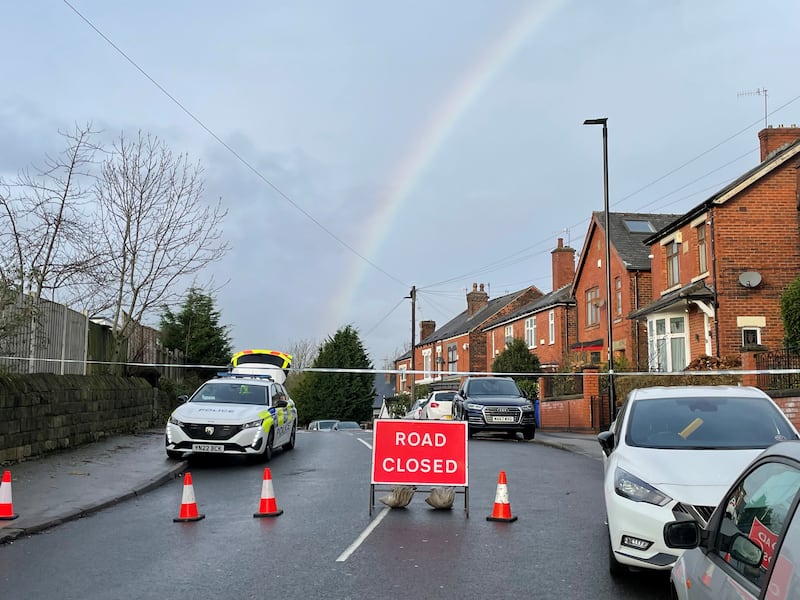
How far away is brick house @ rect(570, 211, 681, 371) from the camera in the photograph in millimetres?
33688

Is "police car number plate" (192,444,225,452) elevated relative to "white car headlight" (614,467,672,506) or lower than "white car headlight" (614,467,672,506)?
lower

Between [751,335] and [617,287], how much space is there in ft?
36.0

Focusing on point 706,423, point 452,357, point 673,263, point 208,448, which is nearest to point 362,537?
point 706,423

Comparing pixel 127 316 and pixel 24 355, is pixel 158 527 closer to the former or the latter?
pixel 24 355

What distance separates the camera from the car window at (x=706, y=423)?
726cm

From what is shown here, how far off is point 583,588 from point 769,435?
7.37ft

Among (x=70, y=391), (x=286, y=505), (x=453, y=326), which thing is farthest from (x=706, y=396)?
(x=453, y=326)

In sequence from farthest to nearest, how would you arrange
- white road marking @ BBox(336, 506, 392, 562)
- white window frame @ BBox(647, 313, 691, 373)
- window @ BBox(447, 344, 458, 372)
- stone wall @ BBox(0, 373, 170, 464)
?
window @ BBox(447, 344, 458, 372) → white window frame @ BBox(647, 313, 691, 373) → stone wall @ BBox(0, 373, 170, 464) → white road marking @ BBox(336, 506, 392, 562)

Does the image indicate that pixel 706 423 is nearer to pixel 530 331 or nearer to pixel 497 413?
pixel 497 413

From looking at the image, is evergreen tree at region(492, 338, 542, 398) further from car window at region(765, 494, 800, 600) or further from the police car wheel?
car window at region(765, 494, 800, 600)

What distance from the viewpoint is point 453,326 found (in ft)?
227

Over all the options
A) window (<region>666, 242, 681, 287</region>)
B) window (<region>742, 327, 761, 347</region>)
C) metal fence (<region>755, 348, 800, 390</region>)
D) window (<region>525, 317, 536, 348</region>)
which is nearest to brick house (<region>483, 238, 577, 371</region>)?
window (<region>525, 317, 536, 348</region>)

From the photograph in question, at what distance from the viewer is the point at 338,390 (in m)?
57.5

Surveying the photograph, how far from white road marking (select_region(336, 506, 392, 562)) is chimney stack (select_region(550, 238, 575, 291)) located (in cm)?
3926
